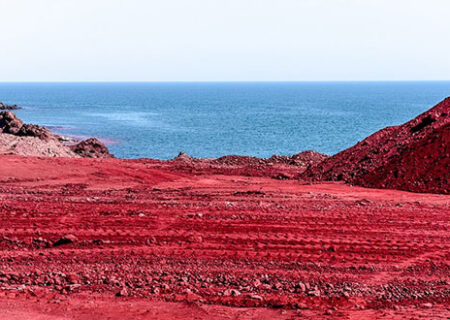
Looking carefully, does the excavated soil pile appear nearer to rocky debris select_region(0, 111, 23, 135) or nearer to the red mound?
the red mound

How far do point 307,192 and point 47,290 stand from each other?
444 inches

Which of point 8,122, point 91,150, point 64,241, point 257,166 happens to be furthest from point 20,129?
point 64,241

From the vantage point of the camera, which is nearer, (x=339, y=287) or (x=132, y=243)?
(x=339, y=287)

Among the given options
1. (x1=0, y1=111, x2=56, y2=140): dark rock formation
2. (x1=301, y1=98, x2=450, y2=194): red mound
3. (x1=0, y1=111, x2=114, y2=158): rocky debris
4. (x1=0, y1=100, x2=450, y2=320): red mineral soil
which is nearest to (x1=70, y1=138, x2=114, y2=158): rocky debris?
(x1=0, y1=111, x2=114, y2=158): rocky debris

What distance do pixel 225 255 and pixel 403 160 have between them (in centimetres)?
1201

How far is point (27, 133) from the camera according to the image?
46094 millimetres

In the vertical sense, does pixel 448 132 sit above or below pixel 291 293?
above

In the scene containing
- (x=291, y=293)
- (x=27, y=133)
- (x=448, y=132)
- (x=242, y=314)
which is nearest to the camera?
(x=242, y=314)

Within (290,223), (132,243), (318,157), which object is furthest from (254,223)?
(318,157)

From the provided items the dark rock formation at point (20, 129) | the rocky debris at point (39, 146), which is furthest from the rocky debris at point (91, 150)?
the dark rock formation at point (20, 129)

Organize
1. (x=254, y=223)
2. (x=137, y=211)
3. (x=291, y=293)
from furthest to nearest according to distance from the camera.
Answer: (x=137, y=211) < (x=254, y=223) < (x=291, y=293)

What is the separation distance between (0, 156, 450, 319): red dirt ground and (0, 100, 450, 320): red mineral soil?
29 millimetres

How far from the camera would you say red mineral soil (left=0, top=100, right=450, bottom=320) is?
10.0 metres

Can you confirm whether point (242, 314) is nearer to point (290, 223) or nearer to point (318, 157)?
point (290, 223)
